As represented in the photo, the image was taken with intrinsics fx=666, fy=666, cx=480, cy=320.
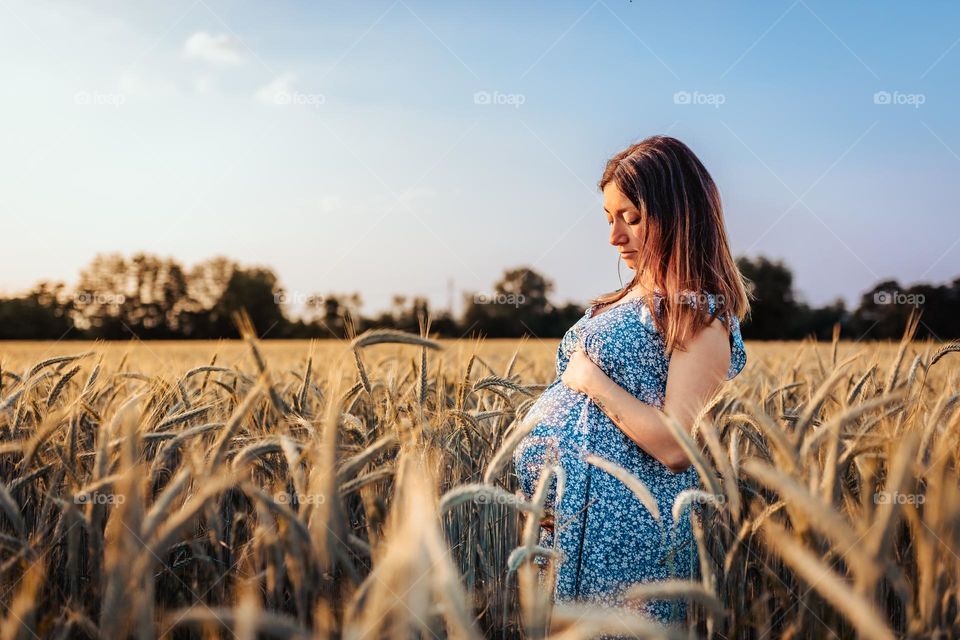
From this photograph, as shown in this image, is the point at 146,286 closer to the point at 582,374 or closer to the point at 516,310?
the point at 516,310

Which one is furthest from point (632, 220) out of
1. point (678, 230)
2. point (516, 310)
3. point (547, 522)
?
point (516, 310)

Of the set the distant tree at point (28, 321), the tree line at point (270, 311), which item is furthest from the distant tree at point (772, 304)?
the distant tree at point (28, 321)

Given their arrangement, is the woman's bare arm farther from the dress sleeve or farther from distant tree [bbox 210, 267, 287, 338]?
distant tree [bbox 210, 267, 287, 338]

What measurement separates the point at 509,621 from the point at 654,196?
139cm

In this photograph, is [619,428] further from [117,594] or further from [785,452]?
[117,594]

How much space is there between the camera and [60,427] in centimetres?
202

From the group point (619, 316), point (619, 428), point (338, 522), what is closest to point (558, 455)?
point (619, 428)

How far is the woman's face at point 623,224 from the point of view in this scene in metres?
2.30

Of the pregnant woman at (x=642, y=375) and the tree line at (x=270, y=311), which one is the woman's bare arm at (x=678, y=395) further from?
the tree line at (x=270, y=311)

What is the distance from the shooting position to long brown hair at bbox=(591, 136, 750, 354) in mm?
2156

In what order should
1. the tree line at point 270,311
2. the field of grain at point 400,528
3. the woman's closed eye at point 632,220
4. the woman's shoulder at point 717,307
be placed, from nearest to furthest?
1. the field of grain at point 400,528
2. the woman's shoulder at point 717,307
3. the woman's closed eye at point 632,220
4. the tree line at point 270,311

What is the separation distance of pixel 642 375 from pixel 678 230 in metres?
0.49

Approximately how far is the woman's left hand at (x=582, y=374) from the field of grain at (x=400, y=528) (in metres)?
0.30
